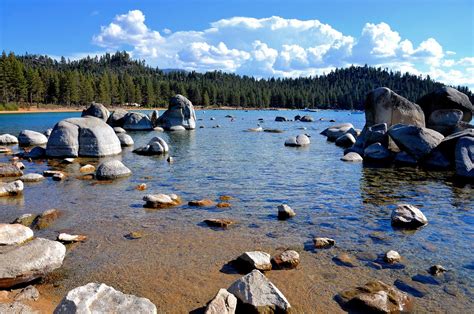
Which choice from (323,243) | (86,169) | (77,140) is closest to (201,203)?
(323,243)

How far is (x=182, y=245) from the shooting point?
400 inches

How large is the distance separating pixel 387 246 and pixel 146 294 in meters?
6.55

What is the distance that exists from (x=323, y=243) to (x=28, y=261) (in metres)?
7.07

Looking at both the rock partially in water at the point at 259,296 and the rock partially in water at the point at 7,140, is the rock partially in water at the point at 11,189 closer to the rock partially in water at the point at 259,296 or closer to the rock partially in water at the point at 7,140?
the rock partially in water at the point at 259,296

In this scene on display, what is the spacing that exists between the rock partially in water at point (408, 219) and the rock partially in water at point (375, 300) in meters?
4.55

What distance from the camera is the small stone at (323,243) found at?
10.2m

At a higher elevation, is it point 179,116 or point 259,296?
point 179,116

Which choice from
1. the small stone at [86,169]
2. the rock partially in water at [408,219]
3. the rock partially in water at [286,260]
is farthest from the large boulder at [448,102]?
the rock partially in water at [286,260]

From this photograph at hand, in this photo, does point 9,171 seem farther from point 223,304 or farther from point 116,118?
point 116,118

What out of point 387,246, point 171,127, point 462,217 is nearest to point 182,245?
point 387,246

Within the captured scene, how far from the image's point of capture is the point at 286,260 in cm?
895

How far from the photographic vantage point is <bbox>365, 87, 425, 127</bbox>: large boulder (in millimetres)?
32259

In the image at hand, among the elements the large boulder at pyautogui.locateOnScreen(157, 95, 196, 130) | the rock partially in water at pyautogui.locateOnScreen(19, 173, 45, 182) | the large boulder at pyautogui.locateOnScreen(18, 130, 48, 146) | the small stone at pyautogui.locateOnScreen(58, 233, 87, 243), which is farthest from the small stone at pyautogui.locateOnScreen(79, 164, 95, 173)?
the large boulder at pyautogui.locateOnScreen(157, 95, 196, 130)

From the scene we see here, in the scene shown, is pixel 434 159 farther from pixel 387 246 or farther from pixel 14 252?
pixel 14 252
